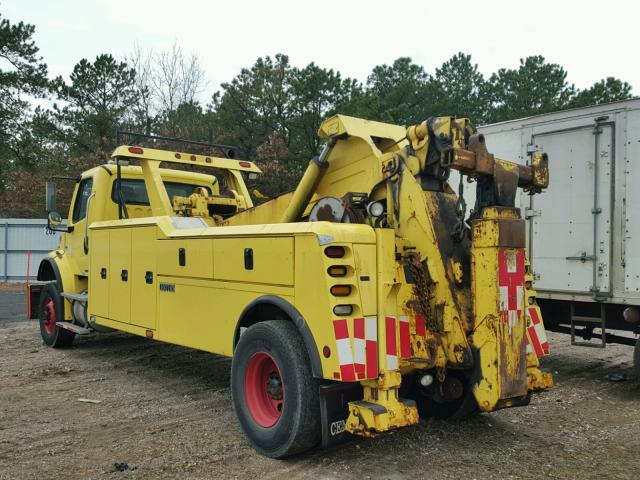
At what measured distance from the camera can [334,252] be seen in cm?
377

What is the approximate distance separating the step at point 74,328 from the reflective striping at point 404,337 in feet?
16.5

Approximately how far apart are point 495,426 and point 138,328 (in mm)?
3721

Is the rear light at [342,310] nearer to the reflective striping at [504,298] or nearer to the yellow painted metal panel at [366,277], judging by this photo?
the yellow painted metal panel at [366,277]

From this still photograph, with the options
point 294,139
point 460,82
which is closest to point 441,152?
point 294,139

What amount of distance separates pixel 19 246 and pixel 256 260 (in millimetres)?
19443

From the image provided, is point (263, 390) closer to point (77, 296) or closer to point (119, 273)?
point (119, 273)

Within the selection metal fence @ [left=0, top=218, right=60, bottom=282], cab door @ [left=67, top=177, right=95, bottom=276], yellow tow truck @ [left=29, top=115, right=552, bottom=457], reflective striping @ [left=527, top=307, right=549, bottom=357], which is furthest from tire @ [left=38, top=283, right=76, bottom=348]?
metal fence @ [left=0, top=218, right=60, bottom=282]

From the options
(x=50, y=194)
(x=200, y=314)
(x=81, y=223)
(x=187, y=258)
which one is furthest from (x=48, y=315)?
(x=200, y=314)

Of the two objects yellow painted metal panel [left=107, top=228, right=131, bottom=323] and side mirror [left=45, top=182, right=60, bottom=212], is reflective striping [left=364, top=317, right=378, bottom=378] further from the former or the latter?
side mirror [left=45, top=182, right=60, bottom=212]

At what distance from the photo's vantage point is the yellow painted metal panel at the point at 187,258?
4.98 m

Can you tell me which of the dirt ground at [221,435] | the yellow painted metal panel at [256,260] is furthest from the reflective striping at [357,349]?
the dirt ground at [221,435]

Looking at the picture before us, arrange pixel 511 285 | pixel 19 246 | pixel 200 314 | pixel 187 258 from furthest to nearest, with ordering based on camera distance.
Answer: pixel 19 246 → pixel 187 258 → pixel 200 314 → pixel 511 285

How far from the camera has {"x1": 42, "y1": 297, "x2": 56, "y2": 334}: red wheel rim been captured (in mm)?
8378

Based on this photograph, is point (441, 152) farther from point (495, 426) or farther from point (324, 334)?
point (495, 426)
